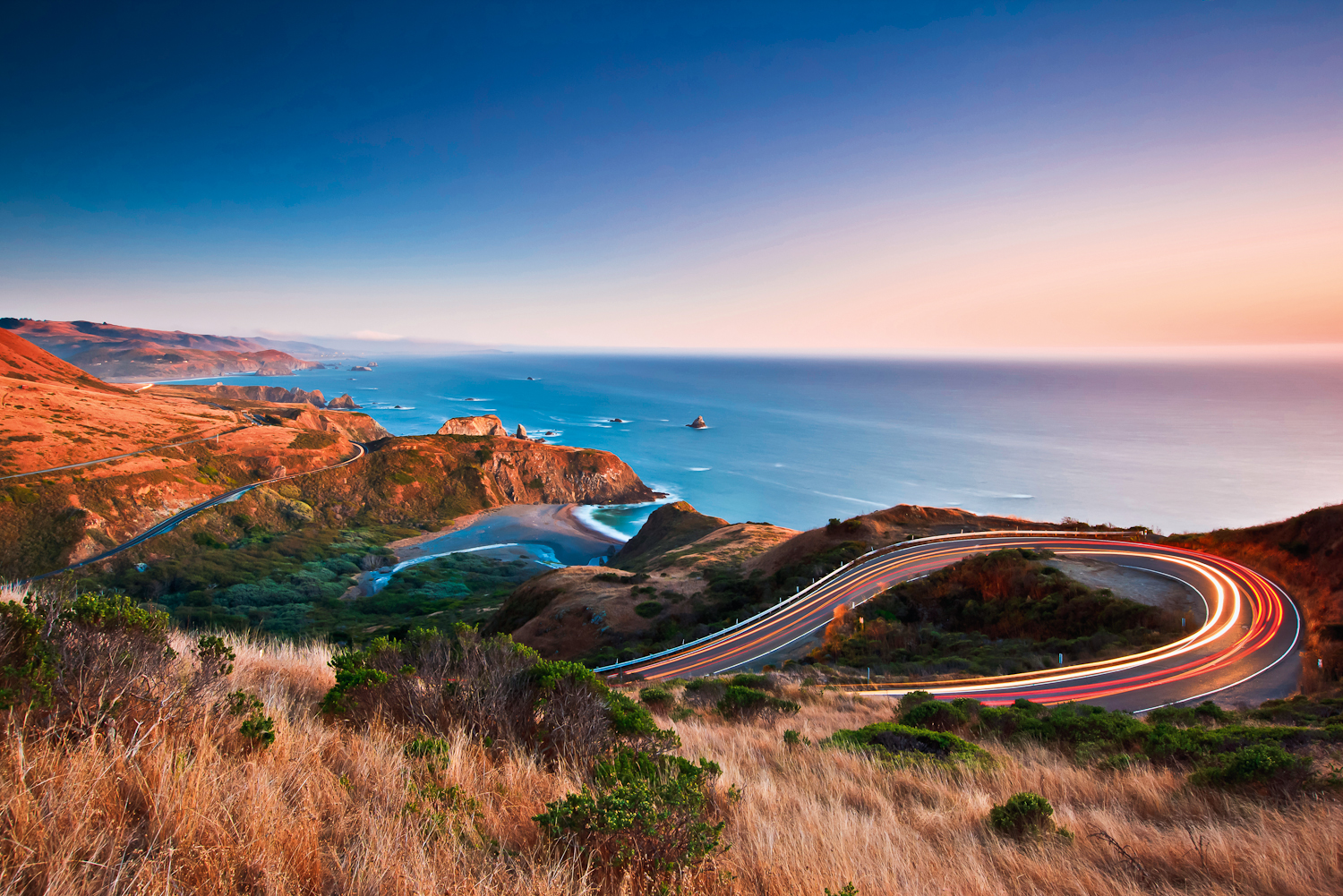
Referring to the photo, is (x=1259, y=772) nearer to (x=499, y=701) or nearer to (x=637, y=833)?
(x=637, y=833)

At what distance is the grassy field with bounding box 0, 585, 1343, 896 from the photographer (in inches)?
99.0

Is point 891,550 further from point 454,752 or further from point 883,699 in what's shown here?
point 454,752

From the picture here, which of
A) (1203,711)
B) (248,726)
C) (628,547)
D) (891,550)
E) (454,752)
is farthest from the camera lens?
(628,547)

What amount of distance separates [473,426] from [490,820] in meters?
139

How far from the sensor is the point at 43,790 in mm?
2719

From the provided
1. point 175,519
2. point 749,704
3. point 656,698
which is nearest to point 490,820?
point 656,698

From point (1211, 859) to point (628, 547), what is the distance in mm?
73488

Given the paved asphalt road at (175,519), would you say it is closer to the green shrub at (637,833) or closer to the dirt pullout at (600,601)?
the dirt pullout at (600,601)

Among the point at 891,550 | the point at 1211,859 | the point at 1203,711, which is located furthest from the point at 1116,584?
the point at 1211,859

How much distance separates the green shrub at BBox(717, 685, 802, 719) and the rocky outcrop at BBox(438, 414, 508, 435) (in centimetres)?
12323

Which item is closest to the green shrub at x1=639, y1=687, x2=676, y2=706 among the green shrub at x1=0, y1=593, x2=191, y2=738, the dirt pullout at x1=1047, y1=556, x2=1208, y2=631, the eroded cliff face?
the green shrub at x1=0, y1=593, x2=191, y2=738

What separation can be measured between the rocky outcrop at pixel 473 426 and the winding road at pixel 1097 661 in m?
110

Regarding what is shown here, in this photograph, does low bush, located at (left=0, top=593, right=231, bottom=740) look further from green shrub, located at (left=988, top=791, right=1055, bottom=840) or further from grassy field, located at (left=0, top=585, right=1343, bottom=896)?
green shrub, located at (left=988, top=791, right=1055, bottom=840)

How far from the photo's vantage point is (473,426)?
440 feet
